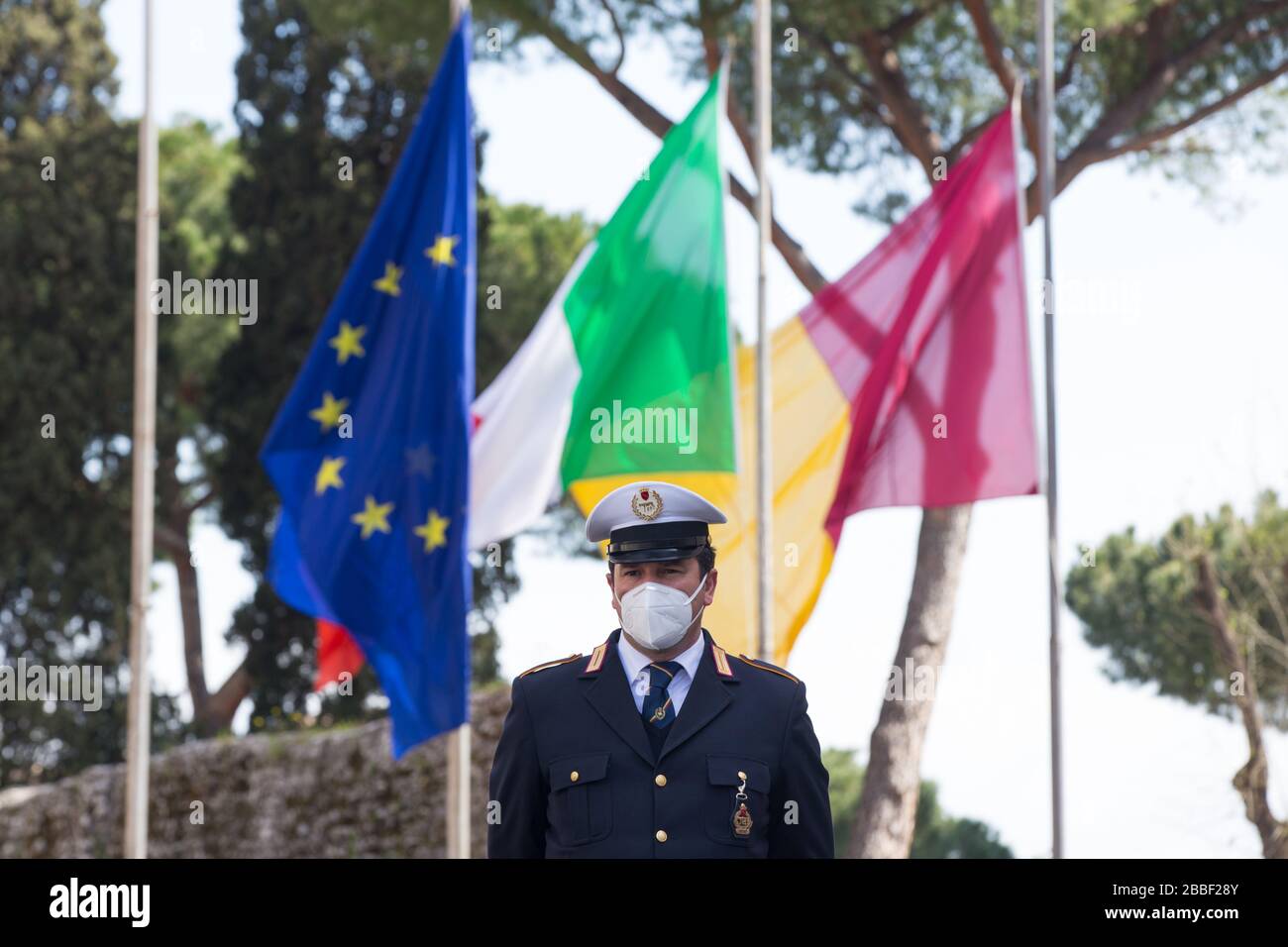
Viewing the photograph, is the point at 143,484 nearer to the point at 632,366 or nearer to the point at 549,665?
the point at 632,366

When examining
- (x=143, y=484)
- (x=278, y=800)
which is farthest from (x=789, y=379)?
(x=278, y=800)

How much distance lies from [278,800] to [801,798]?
12691 mm

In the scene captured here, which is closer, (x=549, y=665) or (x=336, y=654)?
(x=549, y=665)

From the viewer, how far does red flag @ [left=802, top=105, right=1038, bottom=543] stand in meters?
10.1

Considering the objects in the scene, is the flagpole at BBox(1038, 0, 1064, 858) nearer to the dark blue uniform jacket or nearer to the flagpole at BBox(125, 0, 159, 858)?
the flagpole at BBox(125, 0, 159, 858)

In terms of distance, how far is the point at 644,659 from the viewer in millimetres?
3615

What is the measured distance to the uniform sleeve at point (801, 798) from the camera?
11.4 ft

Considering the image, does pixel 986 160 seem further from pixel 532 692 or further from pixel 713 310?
pixel 532 692

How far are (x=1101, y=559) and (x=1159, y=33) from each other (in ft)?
27.9

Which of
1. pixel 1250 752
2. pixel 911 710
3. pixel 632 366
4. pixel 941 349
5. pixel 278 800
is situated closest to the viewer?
pixel 941 349

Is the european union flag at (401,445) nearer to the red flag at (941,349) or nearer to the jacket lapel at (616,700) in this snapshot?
the red flag at (941,349)

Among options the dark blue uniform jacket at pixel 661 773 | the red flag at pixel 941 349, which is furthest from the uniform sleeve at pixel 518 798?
the red flag at pixel 941 349

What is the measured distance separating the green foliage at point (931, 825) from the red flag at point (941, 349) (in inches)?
375
